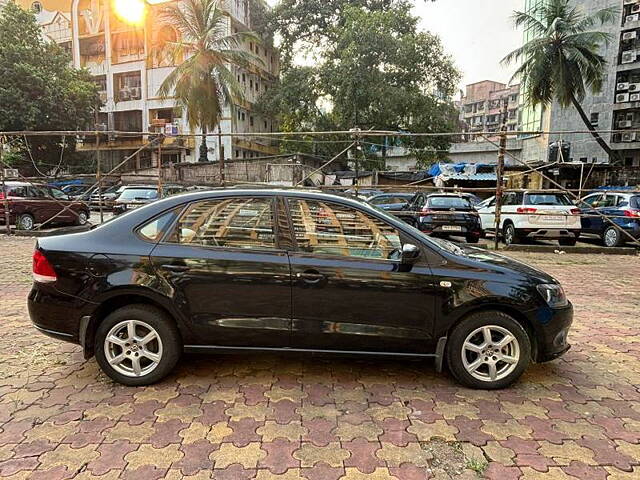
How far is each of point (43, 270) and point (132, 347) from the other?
87 cm

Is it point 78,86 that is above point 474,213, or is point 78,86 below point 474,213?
above

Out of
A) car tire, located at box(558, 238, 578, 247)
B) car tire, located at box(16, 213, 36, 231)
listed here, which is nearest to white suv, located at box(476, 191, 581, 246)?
car tire, located at box(558, 238, 578, 247)

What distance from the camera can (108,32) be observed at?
116ft

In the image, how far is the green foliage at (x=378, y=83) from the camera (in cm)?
2744

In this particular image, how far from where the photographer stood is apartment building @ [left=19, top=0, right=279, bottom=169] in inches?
1330

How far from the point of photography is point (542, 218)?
35.4 feet

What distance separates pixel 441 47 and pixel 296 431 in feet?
99.8

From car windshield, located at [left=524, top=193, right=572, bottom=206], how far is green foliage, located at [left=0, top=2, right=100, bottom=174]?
27.0m

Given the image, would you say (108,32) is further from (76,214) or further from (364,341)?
(364,341)

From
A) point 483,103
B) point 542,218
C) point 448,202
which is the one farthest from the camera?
point 483,103

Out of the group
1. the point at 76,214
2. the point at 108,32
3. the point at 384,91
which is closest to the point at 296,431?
the point at 76,214

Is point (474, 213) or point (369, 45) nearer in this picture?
point (474, 213)

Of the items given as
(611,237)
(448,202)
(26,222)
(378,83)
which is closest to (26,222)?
(26,222)

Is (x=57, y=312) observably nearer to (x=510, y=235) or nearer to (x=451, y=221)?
(x=451, y=221)
